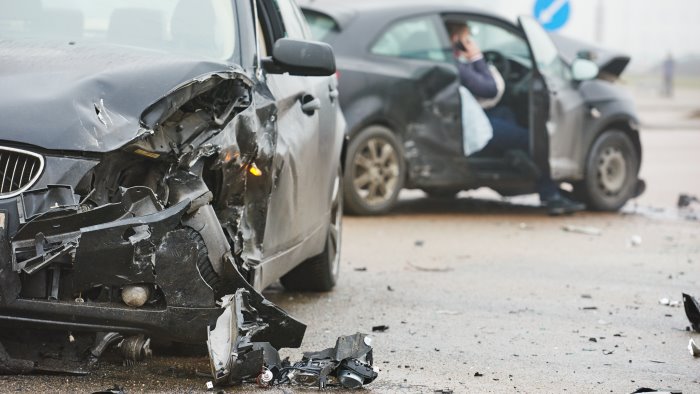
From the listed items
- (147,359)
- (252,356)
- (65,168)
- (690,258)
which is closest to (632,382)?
(252,356)

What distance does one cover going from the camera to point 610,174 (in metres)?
14.2

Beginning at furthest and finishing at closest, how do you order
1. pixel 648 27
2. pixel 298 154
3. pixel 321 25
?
pixel 648 27 < pixel 321 25 < pixel 298 154

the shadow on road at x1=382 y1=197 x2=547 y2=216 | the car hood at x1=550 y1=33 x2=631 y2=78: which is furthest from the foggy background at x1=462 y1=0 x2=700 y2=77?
the car hood at x1=550 y1=33 x2=631 y2=78

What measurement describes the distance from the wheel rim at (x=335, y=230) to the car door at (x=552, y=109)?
4.86m

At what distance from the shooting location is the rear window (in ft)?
42.1

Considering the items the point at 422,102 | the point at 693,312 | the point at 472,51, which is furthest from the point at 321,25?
the point at 693,312

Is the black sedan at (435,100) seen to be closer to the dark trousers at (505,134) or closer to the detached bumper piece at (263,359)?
the dark trousers at (505,134)

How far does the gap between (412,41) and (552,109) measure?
4.92 ft

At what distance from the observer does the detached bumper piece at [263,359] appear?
Answer: 17.0 ft

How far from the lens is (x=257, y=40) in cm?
664

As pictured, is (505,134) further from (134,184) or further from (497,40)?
(134,184)

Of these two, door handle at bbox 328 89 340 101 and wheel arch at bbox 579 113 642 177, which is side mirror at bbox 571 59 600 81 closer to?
wheel arch at bbox 579 113 642 177

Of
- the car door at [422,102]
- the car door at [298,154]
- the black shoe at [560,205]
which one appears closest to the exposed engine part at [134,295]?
the car door at [298,154]

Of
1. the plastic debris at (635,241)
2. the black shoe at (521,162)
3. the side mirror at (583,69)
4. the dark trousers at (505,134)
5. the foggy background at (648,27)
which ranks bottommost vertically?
the foggy background at (648,27)
